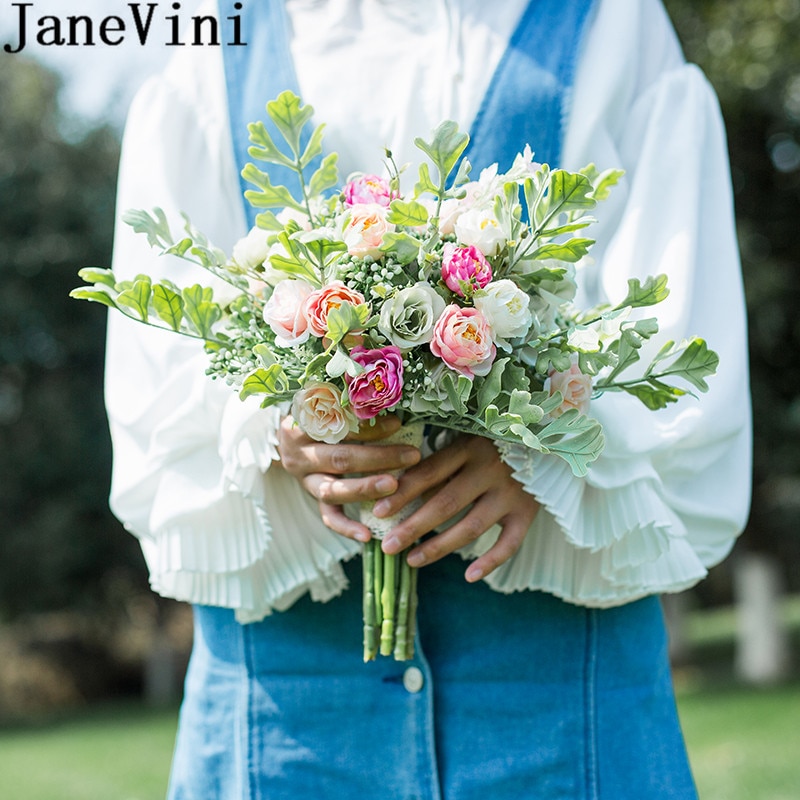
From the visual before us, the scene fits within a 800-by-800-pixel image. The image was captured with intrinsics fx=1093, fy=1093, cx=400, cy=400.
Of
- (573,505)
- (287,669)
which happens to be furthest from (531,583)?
(287,669)

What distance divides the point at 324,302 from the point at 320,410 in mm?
160

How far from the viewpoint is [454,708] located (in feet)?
5.75

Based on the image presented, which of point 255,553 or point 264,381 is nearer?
point 264,381

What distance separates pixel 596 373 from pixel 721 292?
454 mm

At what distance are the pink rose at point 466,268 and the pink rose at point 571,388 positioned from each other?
18 centimetres

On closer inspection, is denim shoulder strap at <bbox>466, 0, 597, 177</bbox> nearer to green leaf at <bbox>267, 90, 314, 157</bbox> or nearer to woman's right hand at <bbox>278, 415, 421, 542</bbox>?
green leaf at <bbox>267, 90, 314, 157</bbox>

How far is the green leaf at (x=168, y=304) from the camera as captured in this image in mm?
1594

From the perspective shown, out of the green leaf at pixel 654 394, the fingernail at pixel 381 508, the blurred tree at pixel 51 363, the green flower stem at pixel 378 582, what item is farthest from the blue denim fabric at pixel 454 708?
the blurred tree at pixel 51 363

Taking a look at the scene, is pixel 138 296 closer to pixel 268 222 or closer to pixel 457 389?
pixel 268 222

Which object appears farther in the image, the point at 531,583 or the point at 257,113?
the point at 257,113

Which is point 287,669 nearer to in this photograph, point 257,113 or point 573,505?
point 573,505

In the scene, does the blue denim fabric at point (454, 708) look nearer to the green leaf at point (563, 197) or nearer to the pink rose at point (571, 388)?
the pink rose at point (571, 388)

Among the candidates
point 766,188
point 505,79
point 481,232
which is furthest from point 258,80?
point 766,188

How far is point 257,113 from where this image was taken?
6.31ft
